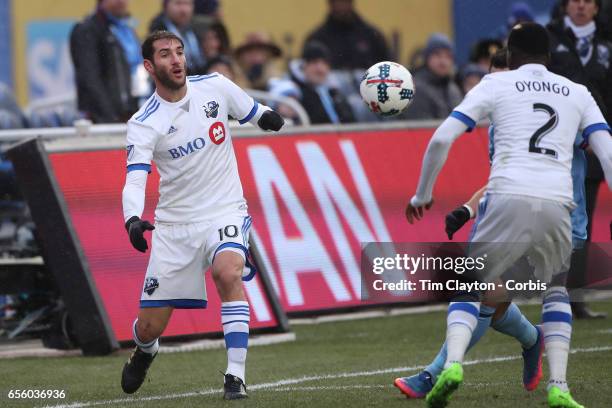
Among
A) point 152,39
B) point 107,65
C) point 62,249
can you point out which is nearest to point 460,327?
point 152,39

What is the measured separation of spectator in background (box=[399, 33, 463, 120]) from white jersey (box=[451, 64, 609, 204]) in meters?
7.70

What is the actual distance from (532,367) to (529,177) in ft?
4.52

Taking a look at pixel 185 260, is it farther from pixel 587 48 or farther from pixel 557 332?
pixel 587 48

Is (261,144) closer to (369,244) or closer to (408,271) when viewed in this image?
(369,244)

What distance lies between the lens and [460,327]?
7.48m

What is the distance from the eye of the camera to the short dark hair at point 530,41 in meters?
7.83

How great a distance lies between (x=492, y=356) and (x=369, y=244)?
10.9 ft

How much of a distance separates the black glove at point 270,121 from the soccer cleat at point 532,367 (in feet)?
6.75

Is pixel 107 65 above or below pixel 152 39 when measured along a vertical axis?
below

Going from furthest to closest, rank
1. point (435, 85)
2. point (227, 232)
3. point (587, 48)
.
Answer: point (435, 85) → point (587, 48) → point (227, 232)

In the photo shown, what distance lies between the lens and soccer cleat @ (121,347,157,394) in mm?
8797

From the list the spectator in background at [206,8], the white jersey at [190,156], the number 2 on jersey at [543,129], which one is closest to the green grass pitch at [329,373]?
the white jersey at [190,156]

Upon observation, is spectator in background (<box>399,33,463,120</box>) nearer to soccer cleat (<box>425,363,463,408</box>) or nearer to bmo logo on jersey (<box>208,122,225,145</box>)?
bmo logo on jersey (<box>208,122,225,145</box>)

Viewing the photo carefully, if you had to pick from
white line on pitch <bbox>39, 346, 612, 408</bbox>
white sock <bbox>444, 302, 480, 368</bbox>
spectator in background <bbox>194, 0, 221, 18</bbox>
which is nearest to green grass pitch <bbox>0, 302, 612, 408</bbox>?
white line on pitch <bbox>39, 346, 612, 408</bbox>
